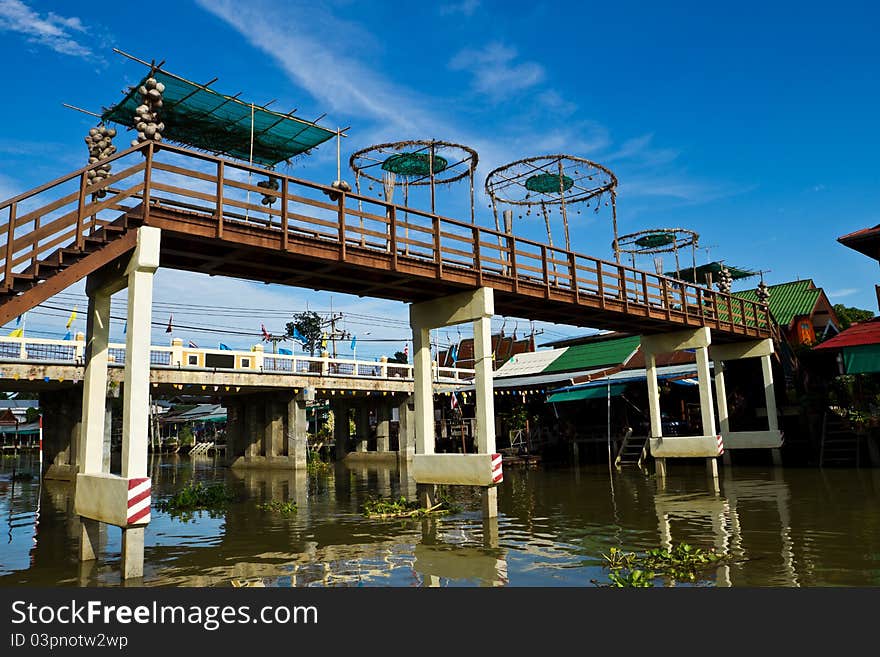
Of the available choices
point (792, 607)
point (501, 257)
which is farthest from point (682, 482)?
point (792, 607)

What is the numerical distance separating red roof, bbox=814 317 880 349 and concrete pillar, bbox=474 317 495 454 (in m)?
16.3

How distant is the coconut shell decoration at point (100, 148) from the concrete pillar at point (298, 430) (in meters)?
24.3

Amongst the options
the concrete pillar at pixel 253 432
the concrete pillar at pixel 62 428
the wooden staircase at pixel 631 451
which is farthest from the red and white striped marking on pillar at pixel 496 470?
the concrete pillar at pixel 253 432

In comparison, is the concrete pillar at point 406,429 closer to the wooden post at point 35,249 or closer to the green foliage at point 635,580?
the wooden post at point 35,249

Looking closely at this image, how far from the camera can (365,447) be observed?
155 ft

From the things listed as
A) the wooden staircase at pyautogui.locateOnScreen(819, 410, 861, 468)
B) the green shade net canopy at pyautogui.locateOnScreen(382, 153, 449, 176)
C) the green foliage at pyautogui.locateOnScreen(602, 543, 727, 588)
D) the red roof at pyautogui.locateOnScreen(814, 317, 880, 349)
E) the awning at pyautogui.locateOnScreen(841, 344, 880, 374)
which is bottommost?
the green foliage at pyautogui.locateOnScreen(602, 543, 727, 588)

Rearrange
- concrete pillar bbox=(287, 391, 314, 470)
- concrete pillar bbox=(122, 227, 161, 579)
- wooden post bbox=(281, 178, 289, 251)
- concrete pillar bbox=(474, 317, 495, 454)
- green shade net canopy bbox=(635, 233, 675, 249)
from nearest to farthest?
concrete pillar bbox=(122, 227, 161, 579) → wooden post bbox=(281, 178, 289, 251) → concrete pillar bbox=(474, 317, 495, 454) → green shade net canopy bbox=(635, 233, 675, 249) → concrete pillar bbox=(287, 391, 314, 470)

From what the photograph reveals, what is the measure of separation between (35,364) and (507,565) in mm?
24972

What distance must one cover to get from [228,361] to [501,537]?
25533mm

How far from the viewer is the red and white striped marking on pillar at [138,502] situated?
37.2ft

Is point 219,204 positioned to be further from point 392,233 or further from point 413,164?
point 413,164

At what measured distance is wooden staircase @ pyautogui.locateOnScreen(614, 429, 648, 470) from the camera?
32.4m

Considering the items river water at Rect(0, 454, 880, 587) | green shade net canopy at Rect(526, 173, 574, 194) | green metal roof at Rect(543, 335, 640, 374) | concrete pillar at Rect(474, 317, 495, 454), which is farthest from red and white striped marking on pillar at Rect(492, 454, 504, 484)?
green metal roof at Rect(543, 335, 640, 374)

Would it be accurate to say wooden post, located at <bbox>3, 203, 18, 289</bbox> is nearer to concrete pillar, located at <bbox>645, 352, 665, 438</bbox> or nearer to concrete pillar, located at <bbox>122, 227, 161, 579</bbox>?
concrete pillar, located at <bbox>122, 227, 161, 579</bbox>
